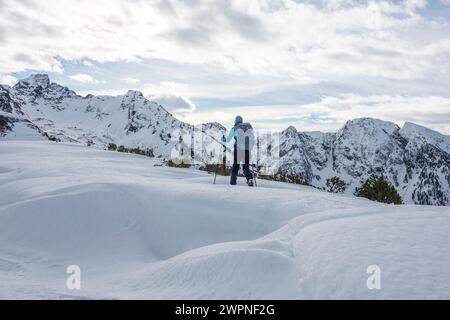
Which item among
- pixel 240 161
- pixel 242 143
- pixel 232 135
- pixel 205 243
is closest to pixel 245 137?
pixel 242 143

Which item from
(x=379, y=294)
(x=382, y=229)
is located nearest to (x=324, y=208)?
(x=382, y=229)

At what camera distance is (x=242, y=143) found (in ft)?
42.1

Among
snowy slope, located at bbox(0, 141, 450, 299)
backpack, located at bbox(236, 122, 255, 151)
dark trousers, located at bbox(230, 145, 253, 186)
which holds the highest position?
backpack, located at bbox(236, 122, 255, 151)

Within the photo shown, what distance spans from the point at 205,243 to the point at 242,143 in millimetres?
5927

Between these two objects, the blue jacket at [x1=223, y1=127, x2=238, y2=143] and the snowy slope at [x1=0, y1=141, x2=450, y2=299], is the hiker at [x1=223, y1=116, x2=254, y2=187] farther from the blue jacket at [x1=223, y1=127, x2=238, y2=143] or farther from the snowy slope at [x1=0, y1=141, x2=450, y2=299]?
the snowy slope at [x1=0, y1=141, x2=450, y2=299]

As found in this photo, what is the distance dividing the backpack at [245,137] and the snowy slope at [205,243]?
3125 mm

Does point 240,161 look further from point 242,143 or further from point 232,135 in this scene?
point 232,135

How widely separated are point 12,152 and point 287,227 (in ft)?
54.6

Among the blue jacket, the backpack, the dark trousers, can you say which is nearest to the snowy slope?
the dark trousers

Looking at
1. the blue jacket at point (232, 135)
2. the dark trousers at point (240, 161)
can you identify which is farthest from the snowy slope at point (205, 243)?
the blue jacket at point (232, 135)

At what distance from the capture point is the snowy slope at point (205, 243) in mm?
4445

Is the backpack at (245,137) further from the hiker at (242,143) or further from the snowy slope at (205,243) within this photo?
the snowy slope at (205,243)

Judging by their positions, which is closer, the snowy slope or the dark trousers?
the snowy slope

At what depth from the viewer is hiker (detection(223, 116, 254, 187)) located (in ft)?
42.1
